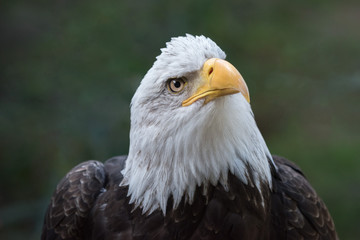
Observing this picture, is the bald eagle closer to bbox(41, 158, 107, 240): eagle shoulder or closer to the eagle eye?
the eagle eye

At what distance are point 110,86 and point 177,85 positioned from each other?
2.96m

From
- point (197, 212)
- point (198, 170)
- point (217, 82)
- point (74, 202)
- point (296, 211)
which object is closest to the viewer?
point (217, 82)

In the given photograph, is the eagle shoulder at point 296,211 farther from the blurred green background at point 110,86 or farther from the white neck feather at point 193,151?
Result: the blurred green background at point 110,86

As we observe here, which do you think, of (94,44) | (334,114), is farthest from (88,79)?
(334,114)

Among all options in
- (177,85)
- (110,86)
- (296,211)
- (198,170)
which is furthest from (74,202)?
(110,86)

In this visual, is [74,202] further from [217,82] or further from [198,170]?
[217,82]

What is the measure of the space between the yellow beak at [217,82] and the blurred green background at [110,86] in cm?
274

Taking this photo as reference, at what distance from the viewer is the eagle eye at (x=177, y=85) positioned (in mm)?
2788

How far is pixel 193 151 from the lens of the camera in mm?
2803

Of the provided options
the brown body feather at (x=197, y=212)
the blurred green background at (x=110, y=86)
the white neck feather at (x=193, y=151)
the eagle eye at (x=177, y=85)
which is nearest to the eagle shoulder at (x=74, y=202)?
the brown body feather at (x=197, y=212)

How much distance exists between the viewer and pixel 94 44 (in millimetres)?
5914

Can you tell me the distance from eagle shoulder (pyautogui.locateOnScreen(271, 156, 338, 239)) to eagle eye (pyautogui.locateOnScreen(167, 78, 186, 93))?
3.13 ft

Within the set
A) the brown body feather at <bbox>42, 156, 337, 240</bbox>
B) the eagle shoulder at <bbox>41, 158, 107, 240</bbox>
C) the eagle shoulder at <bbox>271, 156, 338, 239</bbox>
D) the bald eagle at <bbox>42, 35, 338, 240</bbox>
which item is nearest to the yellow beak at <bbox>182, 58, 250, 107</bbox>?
the bald eagle at <bbox>42, 35, 338, 240</bbox>

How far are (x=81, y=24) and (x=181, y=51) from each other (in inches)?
142
